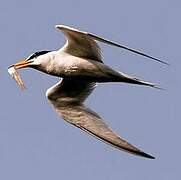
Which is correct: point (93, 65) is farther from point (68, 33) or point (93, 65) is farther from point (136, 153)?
point (136, 153)

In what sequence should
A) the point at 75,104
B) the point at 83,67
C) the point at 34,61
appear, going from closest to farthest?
the point at 83,67
the point at 34,61
the point at 75,104

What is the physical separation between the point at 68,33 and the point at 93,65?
0.70 metres

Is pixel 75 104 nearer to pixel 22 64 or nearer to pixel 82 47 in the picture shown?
pixel 22 64

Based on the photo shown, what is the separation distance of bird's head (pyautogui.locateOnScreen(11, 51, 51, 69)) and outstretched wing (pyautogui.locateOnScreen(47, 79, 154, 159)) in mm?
922

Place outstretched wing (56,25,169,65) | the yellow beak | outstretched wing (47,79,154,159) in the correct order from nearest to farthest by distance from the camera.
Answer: outstretched wing (56,25,169,65) < the yellow beak < outstretched wing (47,79,154,159)

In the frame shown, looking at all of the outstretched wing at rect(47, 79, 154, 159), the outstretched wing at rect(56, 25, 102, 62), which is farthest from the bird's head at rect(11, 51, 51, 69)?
the outstretched wing at rect(47, 79, 154, 159)

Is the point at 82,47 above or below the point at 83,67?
above

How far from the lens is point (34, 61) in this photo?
39.1 ft

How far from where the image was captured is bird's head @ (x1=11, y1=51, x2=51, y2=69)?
Answer: 462 inches

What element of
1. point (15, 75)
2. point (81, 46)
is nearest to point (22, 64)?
point (15, 75)

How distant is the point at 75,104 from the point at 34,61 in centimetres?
144

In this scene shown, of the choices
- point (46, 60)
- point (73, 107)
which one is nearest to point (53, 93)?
point (73, 107)

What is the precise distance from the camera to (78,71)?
11.7 m

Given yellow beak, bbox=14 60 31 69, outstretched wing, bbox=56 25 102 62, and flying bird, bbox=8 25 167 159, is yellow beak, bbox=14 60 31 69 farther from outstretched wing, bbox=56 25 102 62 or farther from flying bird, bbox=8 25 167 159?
outstretched wing, bbox=56 25 102 62
